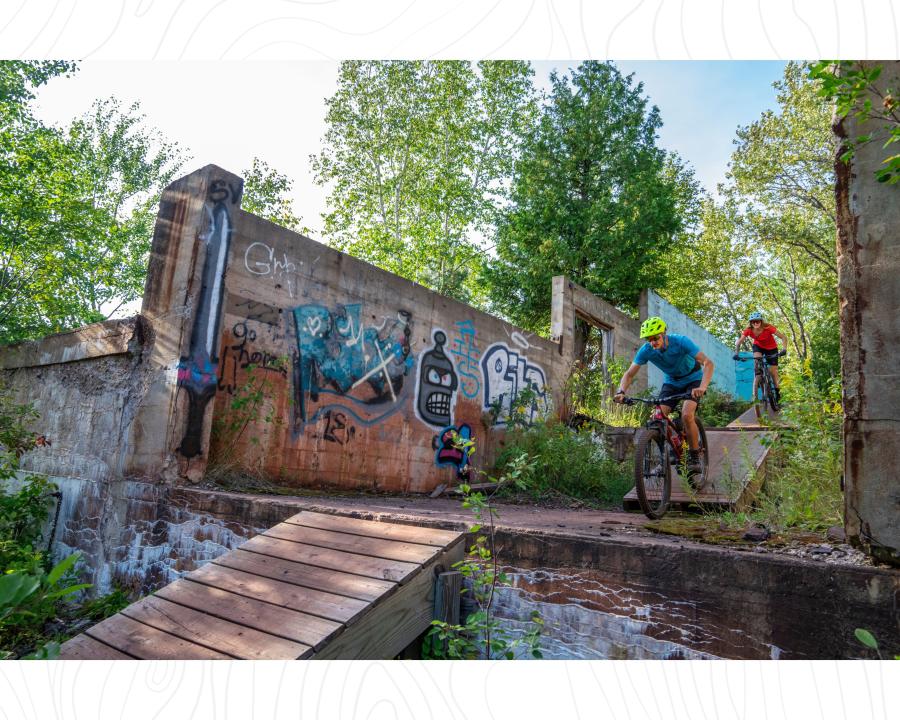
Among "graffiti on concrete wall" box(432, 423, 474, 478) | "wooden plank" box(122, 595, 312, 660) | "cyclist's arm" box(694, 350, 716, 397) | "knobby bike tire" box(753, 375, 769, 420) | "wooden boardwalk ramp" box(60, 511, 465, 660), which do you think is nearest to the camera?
"wooden plank" box(122, 595, 312, 660)

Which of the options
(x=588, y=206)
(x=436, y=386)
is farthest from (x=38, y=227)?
(x=588, y=206)

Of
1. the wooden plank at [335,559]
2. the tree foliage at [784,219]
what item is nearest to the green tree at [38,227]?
the wooden plank at [335,559]

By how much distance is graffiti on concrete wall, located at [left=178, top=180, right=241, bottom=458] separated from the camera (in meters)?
5.20

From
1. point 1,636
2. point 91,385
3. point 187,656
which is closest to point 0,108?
point 91,385

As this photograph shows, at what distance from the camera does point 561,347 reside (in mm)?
11203

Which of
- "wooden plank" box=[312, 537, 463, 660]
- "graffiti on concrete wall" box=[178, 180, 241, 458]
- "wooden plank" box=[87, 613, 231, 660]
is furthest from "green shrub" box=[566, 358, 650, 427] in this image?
"wooden plank" box=[87, 613, 231, 660]

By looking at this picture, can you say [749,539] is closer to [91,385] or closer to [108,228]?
[91,385]

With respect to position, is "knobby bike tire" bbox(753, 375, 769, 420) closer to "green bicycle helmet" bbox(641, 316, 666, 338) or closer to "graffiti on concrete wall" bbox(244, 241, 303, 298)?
"green bicycle helmet" bbox(641, 316, 666, 338)

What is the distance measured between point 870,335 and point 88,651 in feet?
11.9

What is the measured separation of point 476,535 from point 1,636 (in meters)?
3.61

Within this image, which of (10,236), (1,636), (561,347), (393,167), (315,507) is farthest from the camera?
(393,167)

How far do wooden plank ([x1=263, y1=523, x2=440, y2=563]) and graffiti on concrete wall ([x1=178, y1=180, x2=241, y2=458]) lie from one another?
7.46ft

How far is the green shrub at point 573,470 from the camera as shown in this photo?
7.20 meters

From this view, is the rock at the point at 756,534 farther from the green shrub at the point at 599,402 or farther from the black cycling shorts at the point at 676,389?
the green shrub at the point at 599,402
